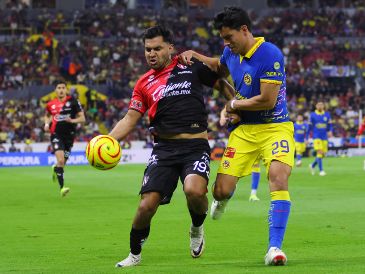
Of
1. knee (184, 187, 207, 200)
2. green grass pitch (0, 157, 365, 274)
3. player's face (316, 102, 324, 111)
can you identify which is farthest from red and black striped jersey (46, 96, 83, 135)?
knee (184, 187, 207, 200)

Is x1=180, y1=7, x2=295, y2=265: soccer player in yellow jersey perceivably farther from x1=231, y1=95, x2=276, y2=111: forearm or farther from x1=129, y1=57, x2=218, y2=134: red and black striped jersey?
x1=129, y1=57, x2=218, y2=134: red and black striped jersey

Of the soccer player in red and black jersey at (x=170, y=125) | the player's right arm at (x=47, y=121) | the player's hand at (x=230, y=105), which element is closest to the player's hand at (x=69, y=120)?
the player's right arm at (x=47, y=121)

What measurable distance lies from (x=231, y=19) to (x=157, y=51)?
0.86m

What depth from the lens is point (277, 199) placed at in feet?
31.6

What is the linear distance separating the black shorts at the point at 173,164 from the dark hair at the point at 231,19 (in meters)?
1.27

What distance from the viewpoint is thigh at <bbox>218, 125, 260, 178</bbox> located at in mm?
10023

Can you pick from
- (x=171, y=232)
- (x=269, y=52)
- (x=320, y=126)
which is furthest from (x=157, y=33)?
(x=320, y=126)

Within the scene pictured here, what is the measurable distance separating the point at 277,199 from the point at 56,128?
13446 mm

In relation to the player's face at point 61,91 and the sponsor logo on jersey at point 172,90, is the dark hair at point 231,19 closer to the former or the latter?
the sponsor logo on jersey at point 172,90

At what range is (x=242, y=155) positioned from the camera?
1004 cm

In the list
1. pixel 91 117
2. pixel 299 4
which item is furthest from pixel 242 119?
pixel 299 4

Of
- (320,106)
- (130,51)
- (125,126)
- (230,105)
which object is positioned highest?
(230,105)

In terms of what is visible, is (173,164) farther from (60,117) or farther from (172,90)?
(60,117)

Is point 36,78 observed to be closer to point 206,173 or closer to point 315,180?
point 315,180
